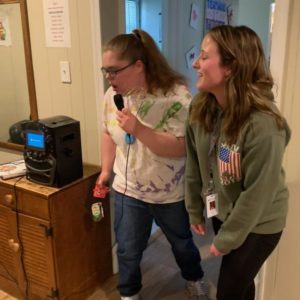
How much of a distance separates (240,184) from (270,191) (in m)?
0.11

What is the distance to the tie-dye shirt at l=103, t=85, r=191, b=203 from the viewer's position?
5.01 ft

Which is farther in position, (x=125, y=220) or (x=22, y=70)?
(x=22, y=70)

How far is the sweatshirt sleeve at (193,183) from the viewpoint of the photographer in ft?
4.49

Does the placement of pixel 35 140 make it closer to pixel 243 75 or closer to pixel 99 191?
pixel 99 191

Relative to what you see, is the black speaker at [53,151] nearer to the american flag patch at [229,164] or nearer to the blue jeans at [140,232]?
the blue jeans at [140,232]

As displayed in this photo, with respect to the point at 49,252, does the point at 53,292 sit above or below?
below

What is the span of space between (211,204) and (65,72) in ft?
3.79

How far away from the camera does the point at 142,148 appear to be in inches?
62.4

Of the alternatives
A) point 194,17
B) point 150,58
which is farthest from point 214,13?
point 150,58

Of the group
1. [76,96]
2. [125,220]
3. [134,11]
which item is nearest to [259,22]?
[134,11]

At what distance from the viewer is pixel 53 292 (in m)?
1.80

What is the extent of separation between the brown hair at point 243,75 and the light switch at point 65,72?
3.48ft

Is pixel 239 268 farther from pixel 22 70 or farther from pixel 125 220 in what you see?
pixel 22 70

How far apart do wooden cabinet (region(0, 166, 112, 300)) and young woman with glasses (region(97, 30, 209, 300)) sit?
0.20 meters
